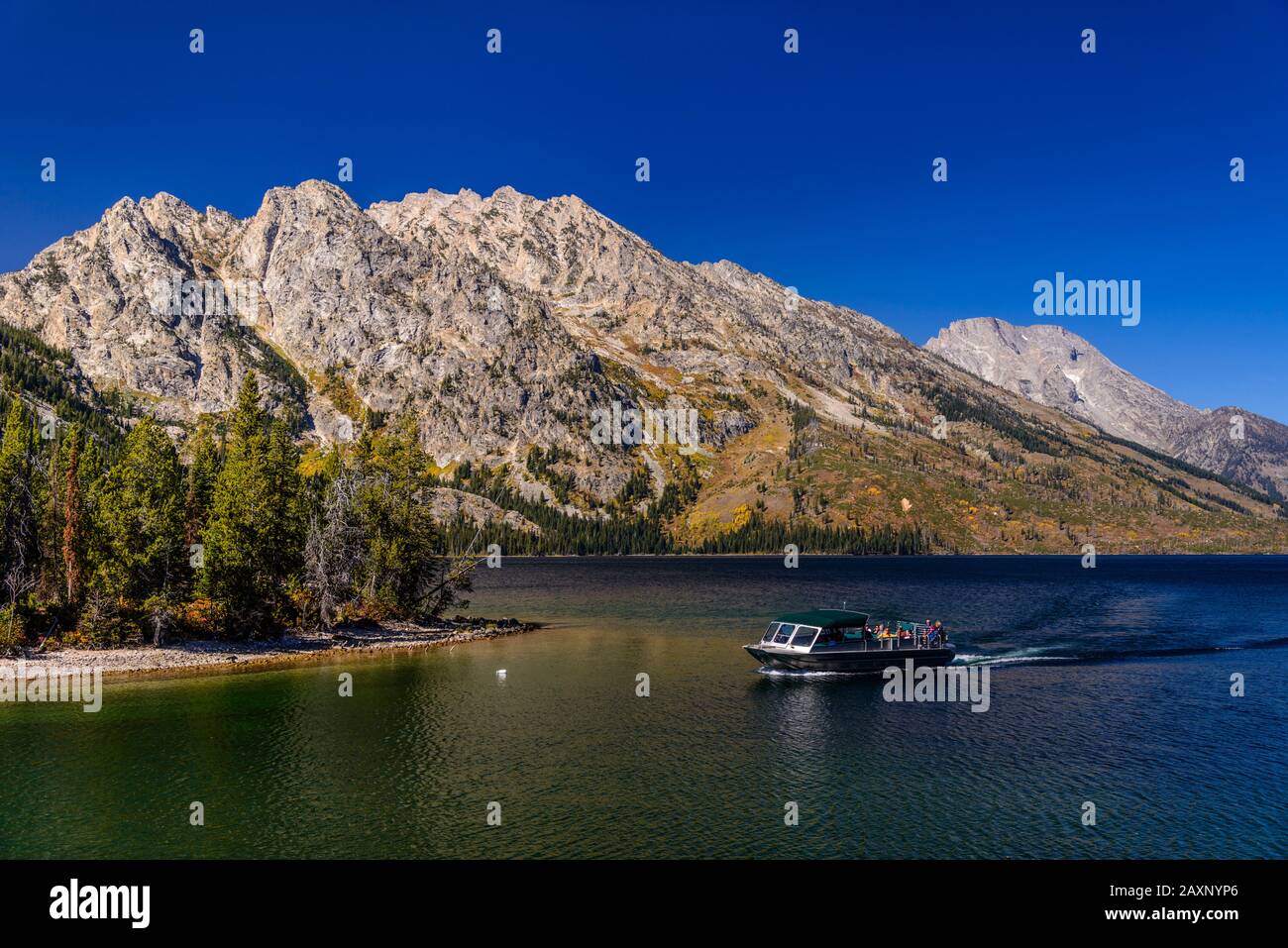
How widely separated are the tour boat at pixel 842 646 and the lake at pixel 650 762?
7.09 feet

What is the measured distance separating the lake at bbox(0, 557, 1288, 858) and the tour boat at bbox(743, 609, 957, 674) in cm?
216

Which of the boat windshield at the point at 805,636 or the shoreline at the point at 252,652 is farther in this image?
the boat windshield at the point at 805,636

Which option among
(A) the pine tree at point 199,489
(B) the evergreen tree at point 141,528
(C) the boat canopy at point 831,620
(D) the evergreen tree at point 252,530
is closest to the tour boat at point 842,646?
(C) the boat canopy at point 831,620

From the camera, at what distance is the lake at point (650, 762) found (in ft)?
122

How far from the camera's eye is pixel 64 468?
83750mm

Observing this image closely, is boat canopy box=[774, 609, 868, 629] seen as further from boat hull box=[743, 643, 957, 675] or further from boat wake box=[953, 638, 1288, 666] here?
boat wake box=[953, 638, 1288, 666]

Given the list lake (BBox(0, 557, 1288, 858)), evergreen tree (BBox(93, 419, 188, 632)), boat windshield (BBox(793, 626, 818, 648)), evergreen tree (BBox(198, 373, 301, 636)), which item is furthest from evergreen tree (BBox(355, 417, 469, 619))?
boat windshield (BBox(793, 626, 818, 648))

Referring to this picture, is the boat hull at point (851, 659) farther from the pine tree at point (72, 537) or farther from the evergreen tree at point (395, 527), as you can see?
the pine tree at point (72, 537)

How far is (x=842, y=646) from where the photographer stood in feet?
264

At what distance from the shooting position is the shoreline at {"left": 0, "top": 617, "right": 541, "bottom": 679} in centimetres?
7412

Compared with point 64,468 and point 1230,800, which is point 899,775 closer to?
point 1230,800

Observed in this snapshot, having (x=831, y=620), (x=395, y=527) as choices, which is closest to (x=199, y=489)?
(x=395, y=527)

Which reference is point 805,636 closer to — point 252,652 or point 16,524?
point 252,652
